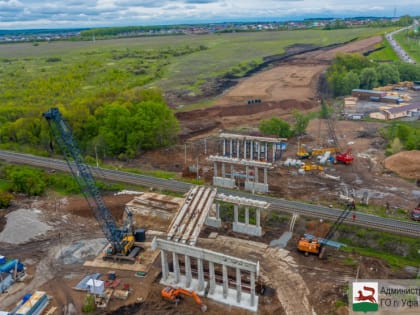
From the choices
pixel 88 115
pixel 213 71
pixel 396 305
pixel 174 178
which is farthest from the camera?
pixel 213 71

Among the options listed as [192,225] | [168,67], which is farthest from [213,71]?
→ [192,225]

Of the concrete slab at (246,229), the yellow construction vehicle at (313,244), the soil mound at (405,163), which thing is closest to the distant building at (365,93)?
the soil mound at (405,163)

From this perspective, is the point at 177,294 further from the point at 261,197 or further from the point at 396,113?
the point at 396,113

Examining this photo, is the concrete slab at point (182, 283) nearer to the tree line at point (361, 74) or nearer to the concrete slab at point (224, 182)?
the concrete slab at point (224, 182)

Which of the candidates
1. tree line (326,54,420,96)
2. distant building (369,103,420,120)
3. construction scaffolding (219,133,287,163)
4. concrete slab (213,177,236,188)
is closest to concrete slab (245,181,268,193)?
concrete slab (213,177,236,188)

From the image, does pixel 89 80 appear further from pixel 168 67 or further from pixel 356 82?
pixel 356 82

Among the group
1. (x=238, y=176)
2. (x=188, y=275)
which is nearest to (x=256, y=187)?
(x=238, y=176)
